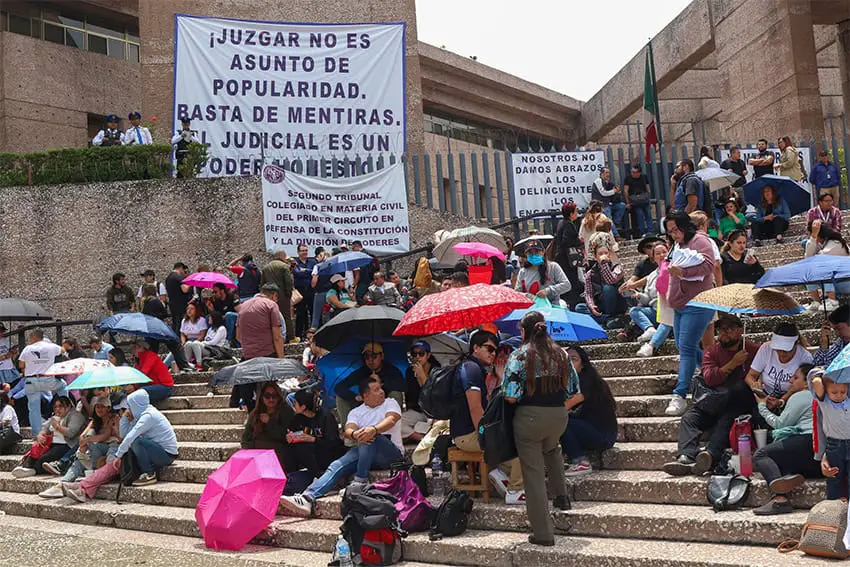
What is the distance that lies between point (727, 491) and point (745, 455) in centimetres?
37

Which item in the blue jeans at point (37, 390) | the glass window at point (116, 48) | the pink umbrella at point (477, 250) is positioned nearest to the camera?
the pink umbrella at point (477, 250)

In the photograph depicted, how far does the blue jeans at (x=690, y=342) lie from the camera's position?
822 cm

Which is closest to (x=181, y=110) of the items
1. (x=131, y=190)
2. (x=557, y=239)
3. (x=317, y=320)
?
(x=131, y=190)

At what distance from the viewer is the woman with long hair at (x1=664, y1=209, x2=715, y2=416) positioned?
8.23m

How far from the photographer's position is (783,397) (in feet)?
23.3

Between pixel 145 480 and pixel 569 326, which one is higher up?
pixel 569 326

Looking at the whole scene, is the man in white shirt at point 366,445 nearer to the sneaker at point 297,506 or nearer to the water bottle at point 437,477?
the sneaker at point 297,506

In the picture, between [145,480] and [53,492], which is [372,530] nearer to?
[145,480]

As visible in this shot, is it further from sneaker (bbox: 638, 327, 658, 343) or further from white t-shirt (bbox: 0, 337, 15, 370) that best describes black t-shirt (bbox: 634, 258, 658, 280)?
white t-shirt (bbox: 0, 337, 15, 370)

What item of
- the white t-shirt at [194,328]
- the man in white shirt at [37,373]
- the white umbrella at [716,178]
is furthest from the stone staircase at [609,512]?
the white umbrella at [716,178]

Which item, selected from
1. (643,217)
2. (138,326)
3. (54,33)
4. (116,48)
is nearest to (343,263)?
(138,326)

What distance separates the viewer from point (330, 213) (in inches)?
672

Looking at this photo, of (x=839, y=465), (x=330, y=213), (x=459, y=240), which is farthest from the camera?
(x=330, y=213)

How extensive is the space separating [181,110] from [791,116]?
1284 cm
